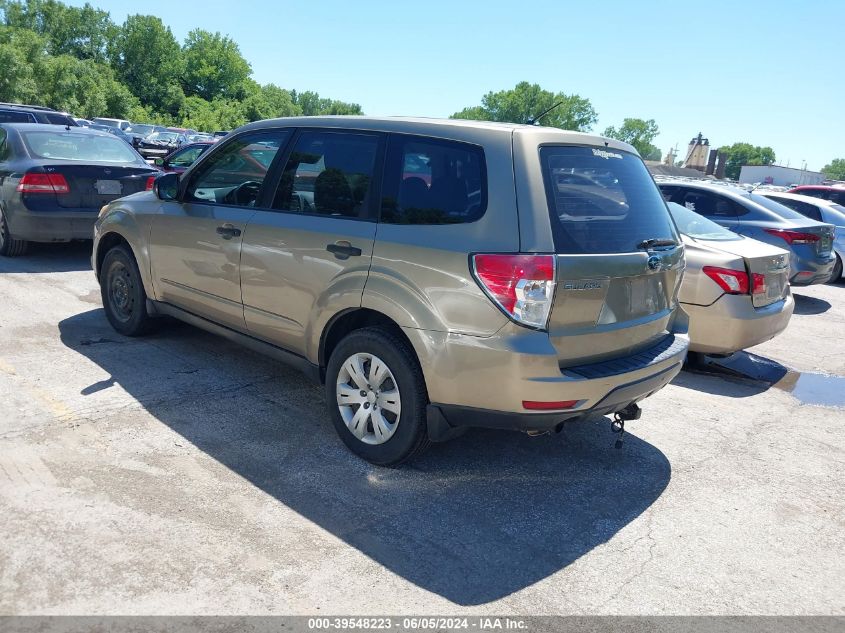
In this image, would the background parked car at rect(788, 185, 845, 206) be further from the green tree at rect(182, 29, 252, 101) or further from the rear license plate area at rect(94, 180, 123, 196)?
the green tree at rect(182, 29, 252, 101)

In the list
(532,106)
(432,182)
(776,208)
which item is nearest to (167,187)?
(432,182)

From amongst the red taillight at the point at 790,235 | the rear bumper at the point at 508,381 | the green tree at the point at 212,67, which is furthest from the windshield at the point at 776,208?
the green tree at the point at 212,67

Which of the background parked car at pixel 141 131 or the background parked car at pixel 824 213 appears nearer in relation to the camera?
the background parked car at pixel 824 213

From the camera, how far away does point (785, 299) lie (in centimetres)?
641

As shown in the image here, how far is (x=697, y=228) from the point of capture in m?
6.71

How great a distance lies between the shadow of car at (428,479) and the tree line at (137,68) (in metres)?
64.0

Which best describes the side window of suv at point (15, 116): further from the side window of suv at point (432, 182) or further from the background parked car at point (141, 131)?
the background parked car at point (141, 131)

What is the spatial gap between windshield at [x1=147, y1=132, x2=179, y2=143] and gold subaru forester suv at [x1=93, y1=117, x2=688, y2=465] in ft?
111

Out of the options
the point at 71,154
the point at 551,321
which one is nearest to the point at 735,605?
the point at 551,321

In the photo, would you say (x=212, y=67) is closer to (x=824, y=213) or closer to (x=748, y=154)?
(x=824, y=213)

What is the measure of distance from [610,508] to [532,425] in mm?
736

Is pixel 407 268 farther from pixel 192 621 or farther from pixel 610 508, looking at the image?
pixel 192 621

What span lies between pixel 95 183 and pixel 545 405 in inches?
280

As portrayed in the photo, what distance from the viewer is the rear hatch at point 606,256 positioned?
3436mm
